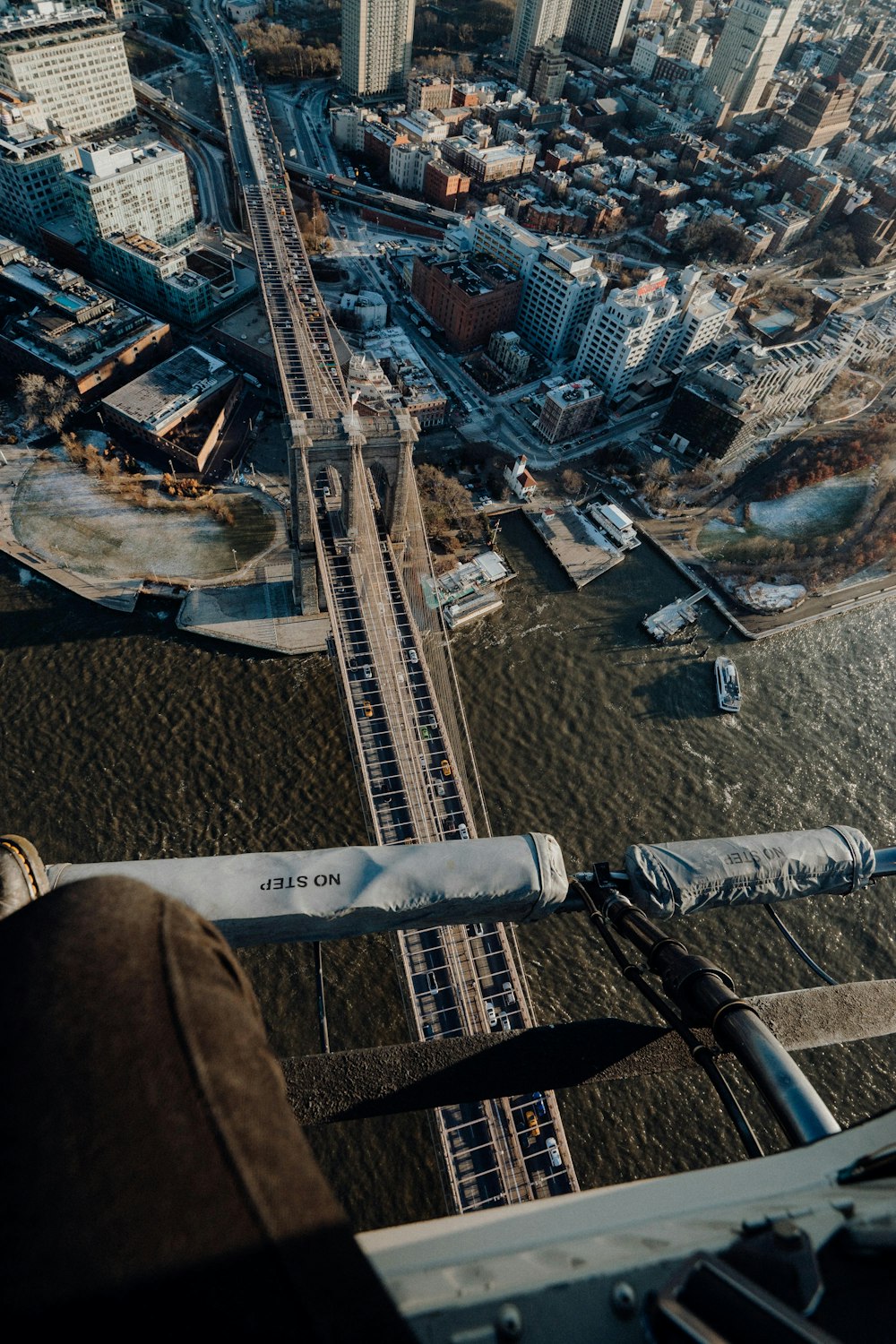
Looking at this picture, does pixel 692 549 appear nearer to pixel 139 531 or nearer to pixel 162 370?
pixel 139 531

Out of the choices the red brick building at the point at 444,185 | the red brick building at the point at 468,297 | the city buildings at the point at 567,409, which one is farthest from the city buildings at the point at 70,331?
the red brick building at the point at 444,185

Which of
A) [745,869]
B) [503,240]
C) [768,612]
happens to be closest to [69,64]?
[503,240]

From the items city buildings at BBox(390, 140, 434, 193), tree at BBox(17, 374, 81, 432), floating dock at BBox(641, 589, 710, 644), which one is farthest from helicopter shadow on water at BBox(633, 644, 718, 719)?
city buildings at BBox(390, 140, 434, 193)

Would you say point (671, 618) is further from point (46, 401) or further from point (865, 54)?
point (865, 54)

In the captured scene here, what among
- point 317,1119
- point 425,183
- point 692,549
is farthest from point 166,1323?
point 425,183

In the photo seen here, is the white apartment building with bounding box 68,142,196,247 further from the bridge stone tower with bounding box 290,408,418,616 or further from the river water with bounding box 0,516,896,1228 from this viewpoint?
the river water with bounding box 0,516,896,1228

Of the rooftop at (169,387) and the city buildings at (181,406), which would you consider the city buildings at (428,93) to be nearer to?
the rooftop at (169,387)
